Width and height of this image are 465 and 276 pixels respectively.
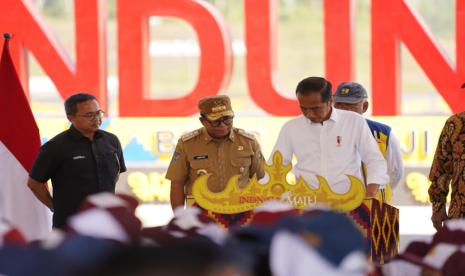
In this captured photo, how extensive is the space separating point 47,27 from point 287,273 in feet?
26.5

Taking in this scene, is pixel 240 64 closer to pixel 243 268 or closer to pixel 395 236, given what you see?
pixel 395 236

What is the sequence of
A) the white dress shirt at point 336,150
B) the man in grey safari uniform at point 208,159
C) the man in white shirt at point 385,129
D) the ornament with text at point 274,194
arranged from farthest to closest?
the man in white shirt at point 385,129 < the man in grey safari uniform at point 208,159 < the white dress shirt at point 336,150 < the ornament with text at point 274,194

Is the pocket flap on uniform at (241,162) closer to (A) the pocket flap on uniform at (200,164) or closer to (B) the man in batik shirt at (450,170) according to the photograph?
(A) the pocket flap on uniform at (200,164)

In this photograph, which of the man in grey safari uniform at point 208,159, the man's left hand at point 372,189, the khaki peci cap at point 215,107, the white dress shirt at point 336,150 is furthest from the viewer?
the man in grey safari uniform at point 208,159

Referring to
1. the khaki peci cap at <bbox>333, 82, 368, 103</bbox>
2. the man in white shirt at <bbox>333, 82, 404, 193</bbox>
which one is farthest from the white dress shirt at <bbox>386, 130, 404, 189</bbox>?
the khaki peci cap at <bbox>333, 82, 368, 103</bbox>

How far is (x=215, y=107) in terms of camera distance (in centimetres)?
→ 461

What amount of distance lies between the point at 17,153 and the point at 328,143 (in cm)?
183

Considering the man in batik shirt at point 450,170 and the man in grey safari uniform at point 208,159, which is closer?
the man in batik shirt at point 450,170

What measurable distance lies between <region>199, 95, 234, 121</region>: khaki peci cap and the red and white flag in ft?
3.89

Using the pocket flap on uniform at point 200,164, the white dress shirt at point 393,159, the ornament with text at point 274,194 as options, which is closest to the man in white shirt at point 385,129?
the white dress shirt at point 393,159

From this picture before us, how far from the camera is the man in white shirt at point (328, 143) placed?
4398 millimetres

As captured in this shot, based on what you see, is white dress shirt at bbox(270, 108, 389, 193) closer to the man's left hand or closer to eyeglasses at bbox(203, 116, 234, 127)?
the man's left hand

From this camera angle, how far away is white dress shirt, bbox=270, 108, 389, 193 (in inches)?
175

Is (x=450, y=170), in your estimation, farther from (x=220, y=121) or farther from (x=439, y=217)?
(x=220, y=121)
